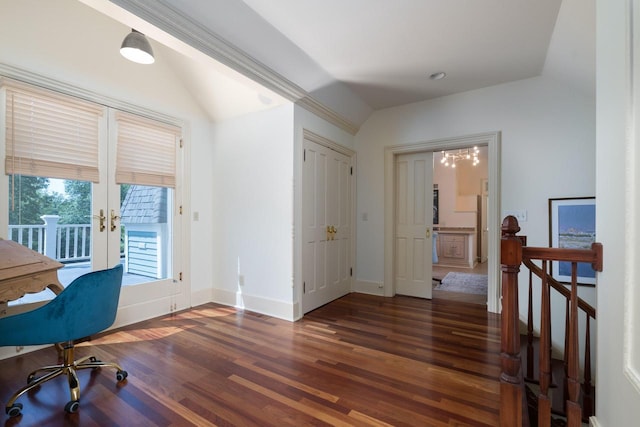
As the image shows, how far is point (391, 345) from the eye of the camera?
8.53ft

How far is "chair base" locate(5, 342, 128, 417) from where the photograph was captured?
1.68 meters

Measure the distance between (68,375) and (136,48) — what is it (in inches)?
95.6

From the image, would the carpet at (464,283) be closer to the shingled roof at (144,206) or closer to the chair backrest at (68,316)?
the shingled roof at (144,206)

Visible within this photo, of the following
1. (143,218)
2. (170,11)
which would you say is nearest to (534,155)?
(170,11)

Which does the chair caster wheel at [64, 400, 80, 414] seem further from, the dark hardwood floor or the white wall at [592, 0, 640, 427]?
the white wall at [592, 0, 640, 427]

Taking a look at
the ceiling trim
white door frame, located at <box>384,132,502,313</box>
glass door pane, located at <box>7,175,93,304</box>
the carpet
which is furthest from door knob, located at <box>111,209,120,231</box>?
the carpet

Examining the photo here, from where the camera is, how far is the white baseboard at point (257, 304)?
10.6ft

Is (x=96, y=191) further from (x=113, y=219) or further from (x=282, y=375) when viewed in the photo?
(x=282, y=375)

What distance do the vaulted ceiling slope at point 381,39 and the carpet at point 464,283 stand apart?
121 inches

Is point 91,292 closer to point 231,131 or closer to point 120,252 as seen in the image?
point 120,252

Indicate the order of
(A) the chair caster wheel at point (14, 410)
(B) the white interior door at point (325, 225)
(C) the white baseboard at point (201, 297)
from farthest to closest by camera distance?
(C) the white baseboard at point (201, 297) → (B) the white interior door at point (325, 225) → (A) the chair caster wheel at point (14, 410)

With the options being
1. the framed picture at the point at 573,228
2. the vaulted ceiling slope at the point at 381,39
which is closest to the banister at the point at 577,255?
the vaulted ceiling slope at the point at 381,39

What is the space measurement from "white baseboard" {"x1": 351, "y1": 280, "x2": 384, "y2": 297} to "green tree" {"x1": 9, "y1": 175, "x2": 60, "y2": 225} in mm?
3680

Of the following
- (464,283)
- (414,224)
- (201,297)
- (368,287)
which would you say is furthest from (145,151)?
(464,283)
